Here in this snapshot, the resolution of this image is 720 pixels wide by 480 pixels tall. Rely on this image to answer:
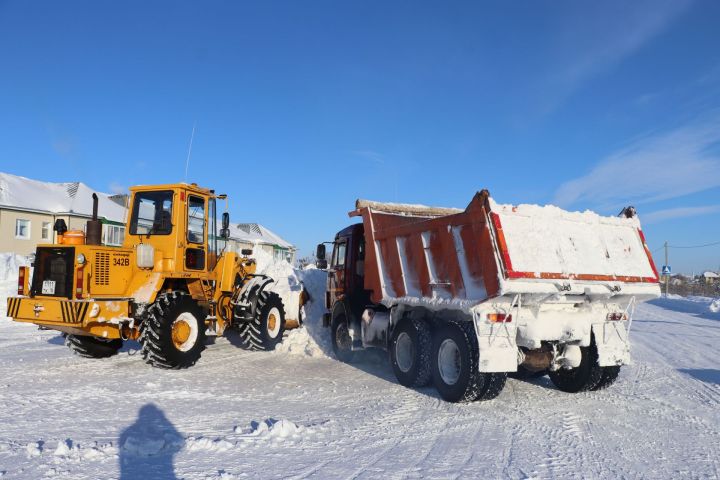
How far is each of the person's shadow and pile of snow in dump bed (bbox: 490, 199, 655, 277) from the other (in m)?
4.00

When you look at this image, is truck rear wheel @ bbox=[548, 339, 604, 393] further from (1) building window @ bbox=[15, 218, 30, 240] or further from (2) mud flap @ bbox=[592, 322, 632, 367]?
(1) building window @ bbox=[15, 218, 30, 240]

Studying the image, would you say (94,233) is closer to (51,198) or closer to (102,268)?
(102,268)

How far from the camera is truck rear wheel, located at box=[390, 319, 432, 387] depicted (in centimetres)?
732

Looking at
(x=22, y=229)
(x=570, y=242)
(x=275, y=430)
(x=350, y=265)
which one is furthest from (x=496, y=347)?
(x=22, y=229)

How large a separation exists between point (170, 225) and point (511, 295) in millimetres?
5988

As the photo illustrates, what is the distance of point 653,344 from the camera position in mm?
12023

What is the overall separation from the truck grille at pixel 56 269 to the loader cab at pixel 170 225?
4.17ft

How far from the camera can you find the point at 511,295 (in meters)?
6.17

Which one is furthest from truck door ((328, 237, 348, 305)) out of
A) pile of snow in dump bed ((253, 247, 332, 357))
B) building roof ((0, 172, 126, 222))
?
building roof ((0, 172, 126, 222))

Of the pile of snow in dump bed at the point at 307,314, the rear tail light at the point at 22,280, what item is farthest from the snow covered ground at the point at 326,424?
the pile of snow in dump bed at the point at 307,314

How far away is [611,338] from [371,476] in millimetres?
4289

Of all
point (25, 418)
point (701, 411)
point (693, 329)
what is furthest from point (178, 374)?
point (693, 329)

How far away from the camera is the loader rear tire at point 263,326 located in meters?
10.4

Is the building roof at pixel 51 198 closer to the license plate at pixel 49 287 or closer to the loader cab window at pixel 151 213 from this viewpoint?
the loader cab window at pixel 151 213
